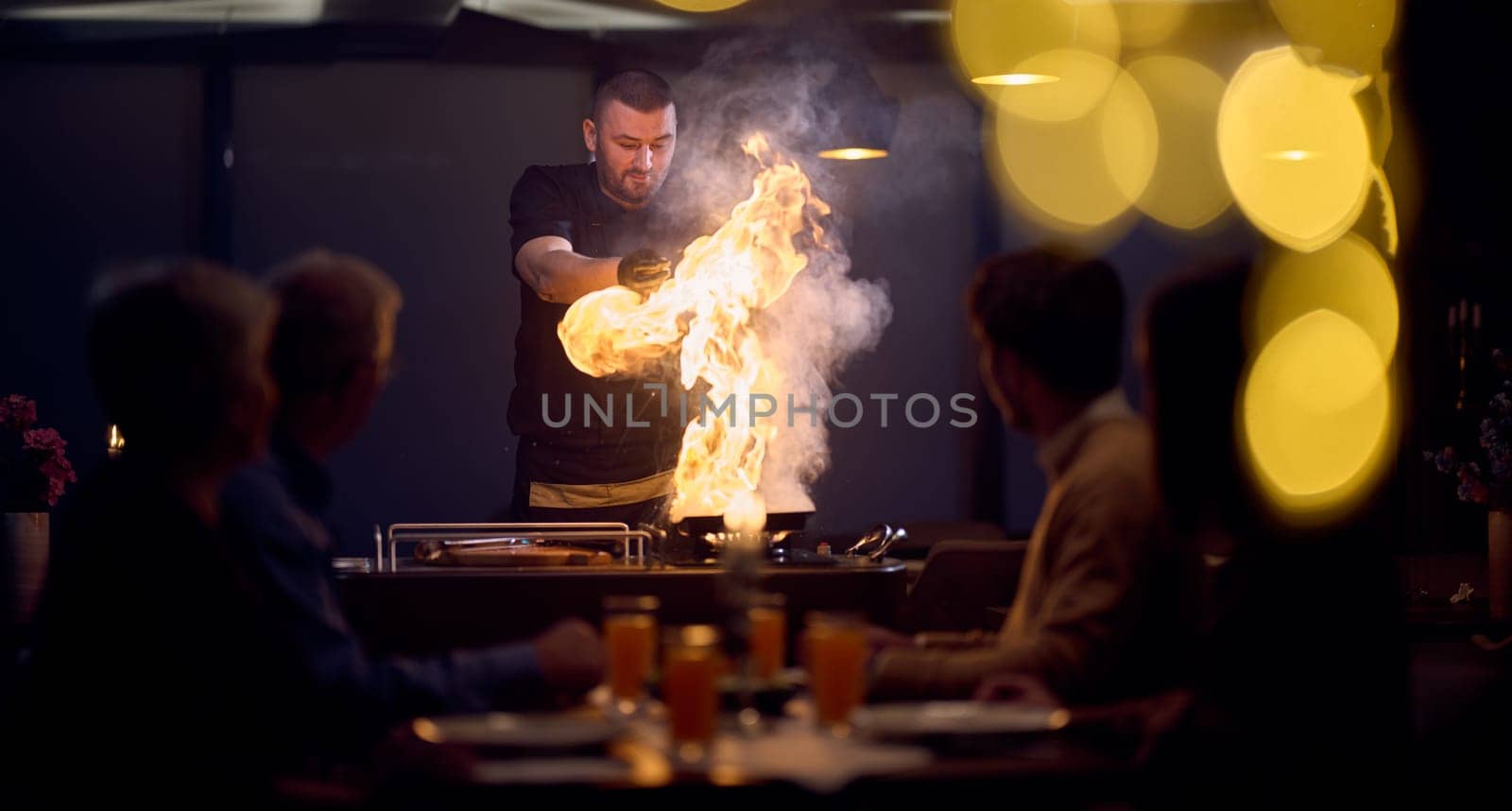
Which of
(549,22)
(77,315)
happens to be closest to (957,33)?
(549,22)

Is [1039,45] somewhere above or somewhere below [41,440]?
above

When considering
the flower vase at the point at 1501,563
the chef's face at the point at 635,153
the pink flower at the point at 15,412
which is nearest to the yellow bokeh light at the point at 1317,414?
the flower vase at the point at 1501,563

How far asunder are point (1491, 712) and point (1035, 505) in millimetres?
5169

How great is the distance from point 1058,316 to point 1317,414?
5.20 m

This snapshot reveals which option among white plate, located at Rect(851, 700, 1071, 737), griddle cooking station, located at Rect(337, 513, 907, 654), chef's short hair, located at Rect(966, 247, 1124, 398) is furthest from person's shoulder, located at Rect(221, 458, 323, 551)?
griddle cooking station, located at Rect(337, 513, 907, 654)

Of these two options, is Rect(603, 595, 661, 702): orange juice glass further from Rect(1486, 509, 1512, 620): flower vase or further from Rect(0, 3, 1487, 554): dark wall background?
Rect(0, 3, 1487, 554): dark wall background

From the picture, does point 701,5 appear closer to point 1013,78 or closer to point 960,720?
point 1013,78

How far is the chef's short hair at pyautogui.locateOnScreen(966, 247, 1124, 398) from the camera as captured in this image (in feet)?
10.3

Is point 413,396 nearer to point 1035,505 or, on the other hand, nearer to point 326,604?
point 1035,505

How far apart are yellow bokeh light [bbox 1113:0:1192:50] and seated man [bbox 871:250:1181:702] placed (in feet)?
18.5

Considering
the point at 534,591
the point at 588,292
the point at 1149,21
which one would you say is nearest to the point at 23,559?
the point at 534,591

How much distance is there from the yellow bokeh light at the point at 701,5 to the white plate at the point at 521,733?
567 centimetres

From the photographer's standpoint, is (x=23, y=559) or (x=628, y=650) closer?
(x=628, y=650)

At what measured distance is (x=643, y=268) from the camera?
19.6ft
